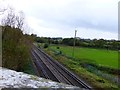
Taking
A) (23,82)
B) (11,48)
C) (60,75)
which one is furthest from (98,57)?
(23,82)

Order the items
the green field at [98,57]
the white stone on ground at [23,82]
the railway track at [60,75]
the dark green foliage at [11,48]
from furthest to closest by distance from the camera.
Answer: the green field at [98,57], the railway track at [60,75], the dark green foliage at [11,48], the white stone on ground at [23,82]

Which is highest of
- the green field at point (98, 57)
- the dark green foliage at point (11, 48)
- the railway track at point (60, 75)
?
the dark green foliage at point (11, 48)

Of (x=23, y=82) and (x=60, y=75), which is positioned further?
(x=60, y=75)

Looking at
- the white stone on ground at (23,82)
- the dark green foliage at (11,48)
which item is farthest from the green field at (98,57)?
the white stone on ground at (23,82)

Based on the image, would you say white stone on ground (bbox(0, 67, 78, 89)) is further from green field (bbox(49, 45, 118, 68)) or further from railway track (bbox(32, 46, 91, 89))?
green field (bbox(49, 45, 118, 68))

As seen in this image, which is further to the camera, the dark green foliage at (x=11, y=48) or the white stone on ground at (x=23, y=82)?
the dark green foliage at (x=11, y=48)

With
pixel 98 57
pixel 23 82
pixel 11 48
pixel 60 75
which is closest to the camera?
pixel 23 82

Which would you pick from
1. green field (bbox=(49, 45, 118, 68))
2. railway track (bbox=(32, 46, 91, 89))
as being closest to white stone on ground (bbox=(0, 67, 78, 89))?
railway track (bbox=(32, 46, 91, 89))

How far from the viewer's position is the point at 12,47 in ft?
90.6

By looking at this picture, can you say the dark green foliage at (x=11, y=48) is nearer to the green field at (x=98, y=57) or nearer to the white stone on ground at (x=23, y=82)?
the white stone on ground at (x=23, y=82)

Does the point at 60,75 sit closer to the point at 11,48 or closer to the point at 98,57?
the point at 11,48

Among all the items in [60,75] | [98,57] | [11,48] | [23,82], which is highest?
[23,82]

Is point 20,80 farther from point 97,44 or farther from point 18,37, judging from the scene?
point 97,44

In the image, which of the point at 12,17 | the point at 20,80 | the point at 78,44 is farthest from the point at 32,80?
the point at 78,44
